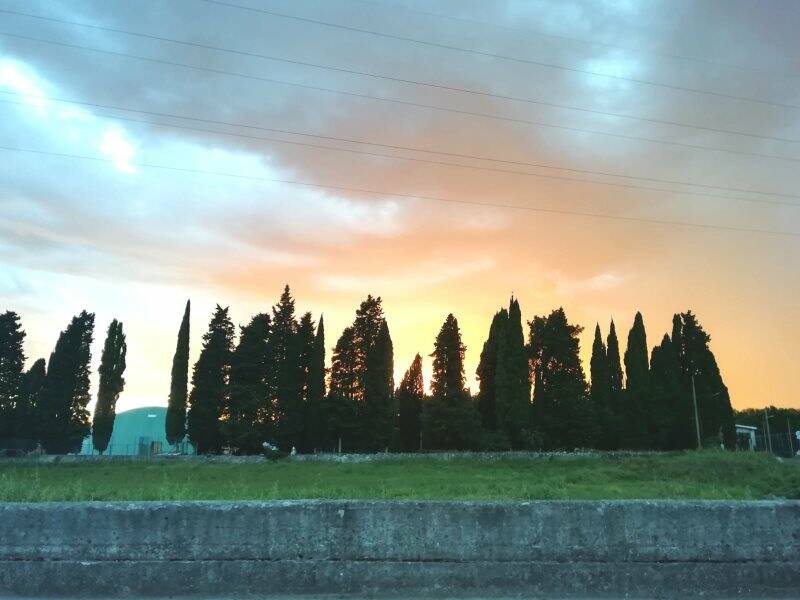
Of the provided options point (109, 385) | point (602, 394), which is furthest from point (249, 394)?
point (602, 394)

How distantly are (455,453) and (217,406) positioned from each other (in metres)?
23.7

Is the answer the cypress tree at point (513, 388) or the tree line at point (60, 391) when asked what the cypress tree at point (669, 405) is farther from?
the tree line at point (60, 391)

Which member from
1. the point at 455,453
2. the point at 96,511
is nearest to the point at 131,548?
the point at 96,511

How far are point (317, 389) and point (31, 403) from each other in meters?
30.7

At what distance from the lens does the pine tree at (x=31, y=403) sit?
197ft

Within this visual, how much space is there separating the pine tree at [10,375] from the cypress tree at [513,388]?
4531 cm

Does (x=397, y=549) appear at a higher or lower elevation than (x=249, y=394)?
lower

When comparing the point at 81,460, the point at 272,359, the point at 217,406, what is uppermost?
the point at 272,359

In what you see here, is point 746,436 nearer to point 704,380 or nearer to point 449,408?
point 704,380

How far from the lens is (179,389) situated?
63.9m

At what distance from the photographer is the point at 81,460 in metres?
50.9

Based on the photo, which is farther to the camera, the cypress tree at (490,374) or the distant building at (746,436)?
the distant building at (746,436)

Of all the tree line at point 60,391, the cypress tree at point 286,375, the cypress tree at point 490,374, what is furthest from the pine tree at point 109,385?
the cypress tree at point 490,374

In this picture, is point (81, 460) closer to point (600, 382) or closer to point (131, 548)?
point (600, 382)
